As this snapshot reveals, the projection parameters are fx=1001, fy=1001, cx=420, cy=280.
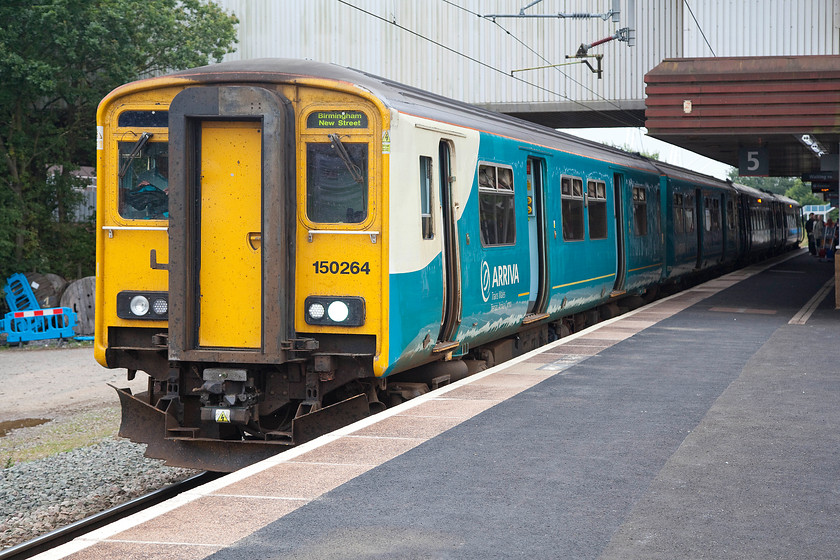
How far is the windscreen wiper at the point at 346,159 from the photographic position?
25.5 ft

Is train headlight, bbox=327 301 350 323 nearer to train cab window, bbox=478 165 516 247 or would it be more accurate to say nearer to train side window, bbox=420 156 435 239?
train side window, bbox=420 156 435 239

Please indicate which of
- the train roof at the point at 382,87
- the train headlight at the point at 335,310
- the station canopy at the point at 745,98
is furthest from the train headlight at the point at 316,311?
the station canopy at the point at 745,98

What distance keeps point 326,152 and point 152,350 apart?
2.15 metres

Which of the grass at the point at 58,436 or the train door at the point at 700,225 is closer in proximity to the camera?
the grass at the point at 58,436

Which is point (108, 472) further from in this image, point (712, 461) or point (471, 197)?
point (712, 461)

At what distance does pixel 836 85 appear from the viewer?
15.8 m

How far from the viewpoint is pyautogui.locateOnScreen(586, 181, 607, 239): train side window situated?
47.4 feet

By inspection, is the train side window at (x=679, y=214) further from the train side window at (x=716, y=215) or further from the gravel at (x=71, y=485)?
the gravel at (x=71, y=485)

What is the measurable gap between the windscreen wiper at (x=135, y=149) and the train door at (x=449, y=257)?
2.55 metres

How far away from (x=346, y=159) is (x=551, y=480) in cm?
315

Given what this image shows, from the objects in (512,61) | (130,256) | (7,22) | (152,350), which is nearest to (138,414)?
(152,350)

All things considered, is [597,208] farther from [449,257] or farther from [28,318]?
[28,318]

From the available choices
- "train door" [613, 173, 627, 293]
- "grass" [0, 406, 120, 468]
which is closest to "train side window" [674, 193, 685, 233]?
"train door" [613, 173, 627, 293]

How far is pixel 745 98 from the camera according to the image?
53.6 feet
